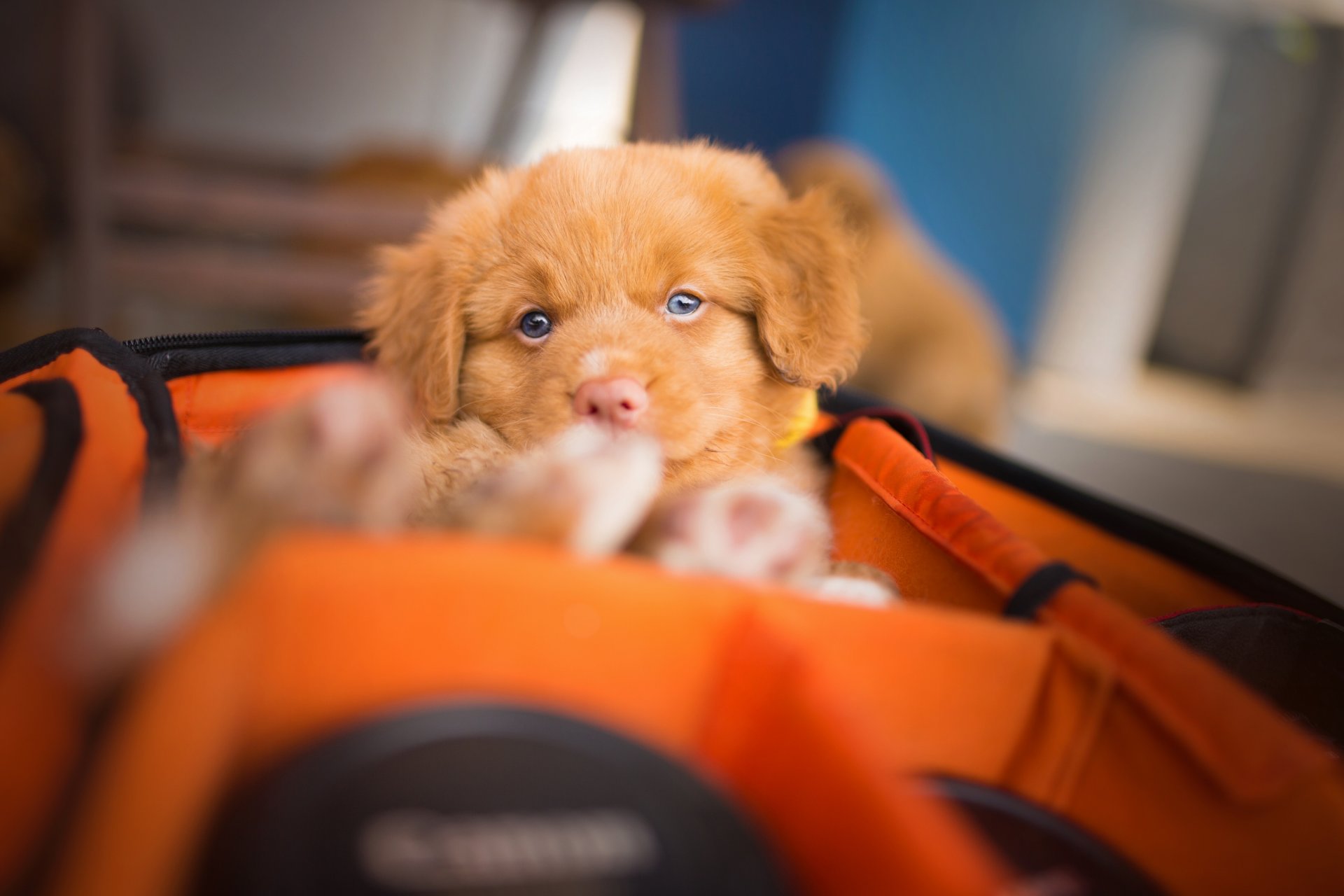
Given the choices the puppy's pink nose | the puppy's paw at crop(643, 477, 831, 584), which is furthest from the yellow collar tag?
the puppy's paw at crop(643, 477, 831, 584)

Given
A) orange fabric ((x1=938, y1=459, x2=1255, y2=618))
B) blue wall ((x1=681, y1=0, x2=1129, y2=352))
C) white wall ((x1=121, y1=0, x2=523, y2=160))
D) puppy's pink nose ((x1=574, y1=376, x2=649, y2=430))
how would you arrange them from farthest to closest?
white wall ((x1=121, y1=0, x2=523, y2=160)) < blue wall ((x1=681, y1=0, x2=1129, y2=352)) < orange fabric ((x1=938, y1=459, x2=1255, y2=618)) < puppy's pink nose ((x1=574, y1=376, x2=649, y2=430))

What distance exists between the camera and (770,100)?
13.0 ft

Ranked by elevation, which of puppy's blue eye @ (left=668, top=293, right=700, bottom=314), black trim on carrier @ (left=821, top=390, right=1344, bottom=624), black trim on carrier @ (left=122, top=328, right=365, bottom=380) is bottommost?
black trim on carrier @ (left=821, top=390, right=1344, bottom=624)

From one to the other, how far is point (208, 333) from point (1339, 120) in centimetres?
350

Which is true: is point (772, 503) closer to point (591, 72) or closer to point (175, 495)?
point (175, 495)

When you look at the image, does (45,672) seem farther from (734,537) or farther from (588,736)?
(734,537)

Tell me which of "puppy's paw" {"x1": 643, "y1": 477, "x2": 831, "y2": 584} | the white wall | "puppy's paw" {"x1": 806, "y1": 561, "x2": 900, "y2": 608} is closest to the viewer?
"puppy's paw" {"x1": 643, "y1": 477, "x2": 831, "y2": 584}

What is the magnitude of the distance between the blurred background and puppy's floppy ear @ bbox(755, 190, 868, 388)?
1263mm

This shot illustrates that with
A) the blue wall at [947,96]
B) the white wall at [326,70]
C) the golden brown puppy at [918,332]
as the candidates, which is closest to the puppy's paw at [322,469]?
the golden brown puppy at [918,332]

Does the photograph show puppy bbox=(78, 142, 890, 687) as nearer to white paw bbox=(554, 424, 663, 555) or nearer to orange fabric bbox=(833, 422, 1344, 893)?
white paw bbox=(554, 424, 663, 555)

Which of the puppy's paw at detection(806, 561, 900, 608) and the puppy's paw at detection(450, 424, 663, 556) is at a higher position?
the puppy's paw at detection(450, 424, 663, 556)

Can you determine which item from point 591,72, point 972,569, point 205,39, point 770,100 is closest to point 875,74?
point 770,100

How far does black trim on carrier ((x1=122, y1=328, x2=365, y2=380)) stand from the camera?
0.97 m

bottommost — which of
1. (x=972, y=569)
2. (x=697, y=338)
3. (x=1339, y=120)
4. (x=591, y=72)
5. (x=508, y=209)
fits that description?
(x=972, y=569)
